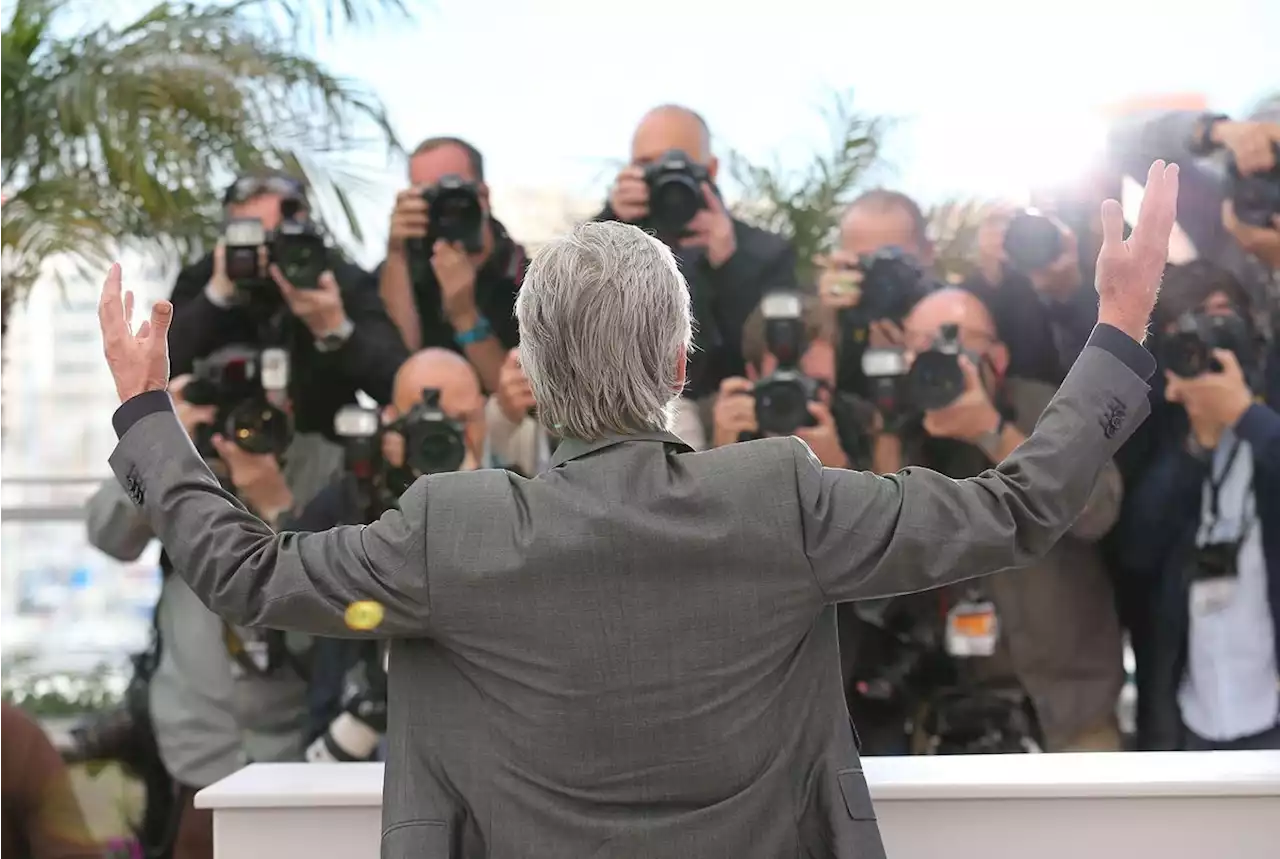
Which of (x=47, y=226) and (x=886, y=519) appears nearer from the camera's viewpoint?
(x=886, y=519)

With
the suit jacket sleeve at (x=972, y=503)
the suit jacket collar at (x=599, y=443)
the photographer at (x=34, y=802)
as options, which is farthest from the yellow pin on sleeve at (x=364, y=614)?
the photographer at (x=34, y=802)

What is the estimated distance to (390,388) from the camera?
292cm

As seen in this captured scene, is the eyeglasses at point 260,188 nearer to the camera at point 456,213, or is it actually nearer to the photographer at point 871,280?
the camera at point 456,213

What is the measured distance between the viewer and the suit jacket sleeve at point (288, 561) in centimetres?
97

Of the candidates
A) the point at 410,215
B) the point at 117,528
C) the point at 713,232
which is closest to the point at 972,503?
the point at 713,232

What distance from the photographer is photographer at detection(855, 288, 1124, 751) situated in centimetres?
264

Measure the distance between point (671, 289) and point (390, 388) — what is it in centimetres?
198

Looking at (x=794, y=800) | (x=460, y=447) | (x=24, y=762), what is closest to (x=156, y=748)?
(x=24, y=762)

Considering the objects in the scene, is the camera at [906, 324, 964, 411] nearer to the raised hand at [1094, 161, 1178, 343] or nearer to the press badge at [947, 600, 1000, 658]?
the press badge at [947, 600, 1000, 658]

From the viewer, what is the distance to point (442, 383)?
2699 mm

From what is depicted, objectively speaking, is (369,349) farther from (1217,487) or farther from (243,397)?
(1217,487)

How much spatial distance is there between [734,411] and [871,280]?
47cm

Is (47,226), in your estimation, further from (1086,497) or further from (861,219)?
(1086,497)

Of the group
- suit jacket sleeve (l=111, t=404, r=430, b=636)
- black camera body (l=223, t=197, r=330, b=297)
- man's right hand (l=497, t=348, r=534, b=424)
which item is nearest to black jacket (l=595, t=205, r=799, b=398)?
man's right hand (l=497, t=348, r=534, b=424)
